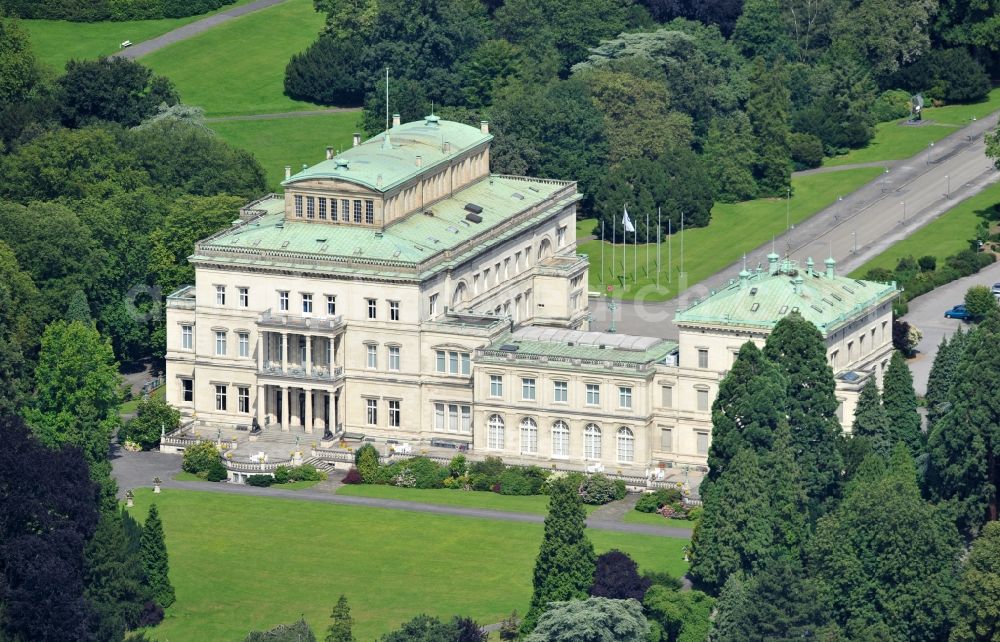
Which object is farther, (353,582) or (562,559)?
(353,582)

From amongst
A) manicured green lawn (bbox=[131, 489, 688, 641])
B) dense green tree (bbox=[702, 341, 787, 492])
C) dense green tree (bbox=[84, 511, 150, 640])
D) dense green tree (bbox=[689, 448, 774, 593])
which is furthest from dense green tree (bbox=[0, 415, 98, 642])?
dense green tree (bbox=[702, 341, 787, 492])

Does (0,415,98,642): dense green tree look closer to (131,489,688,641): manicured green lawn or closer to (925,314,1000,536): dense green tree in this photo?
(131,489,688,641): manicured green lawn

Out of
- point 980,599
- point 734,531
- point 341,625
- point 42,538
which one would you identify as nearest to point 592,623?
point 341,625

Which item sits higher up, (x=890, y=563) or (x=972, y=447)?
(x=972, y=447)

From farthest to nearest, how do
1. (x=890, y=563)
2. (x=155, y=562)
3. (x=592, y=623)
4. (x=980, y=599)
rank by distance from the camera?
(x=155, y=562) < (x=890, y=563) < (x=980, y=599) < (x=592, y=623)

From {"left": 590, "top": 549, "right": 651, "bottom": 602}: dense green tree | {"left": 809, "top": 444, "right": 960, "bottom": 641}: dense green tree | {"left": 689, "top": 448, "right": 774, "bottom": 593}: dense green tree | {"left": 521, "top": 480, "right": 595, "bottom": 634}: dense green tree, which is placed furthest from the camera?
{"left": 689, "top": 448, "right": 774, "bottom": 593}: dense green tree

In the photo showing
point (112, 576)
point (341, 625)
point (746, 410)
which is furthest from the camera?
point (746, 410)

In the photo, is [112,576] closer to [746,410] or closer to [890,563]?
[746,410]
